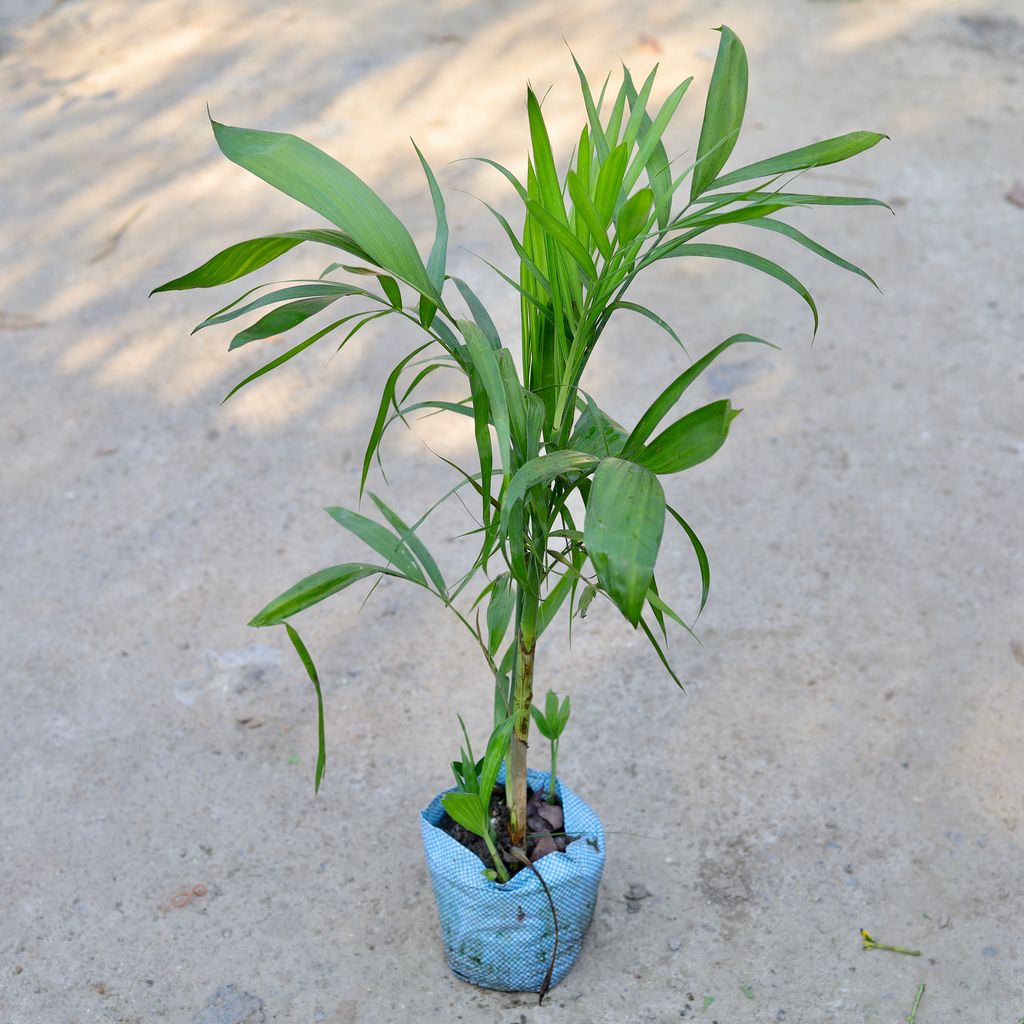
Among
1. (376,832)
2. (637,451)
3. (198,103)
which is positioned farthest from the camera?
(198,103)

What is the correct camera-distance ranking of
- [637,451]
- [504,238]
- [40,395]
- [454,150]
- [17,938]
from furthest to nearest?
[454,150] < [504,238] < [40,395] < [17,938] < [637,451]

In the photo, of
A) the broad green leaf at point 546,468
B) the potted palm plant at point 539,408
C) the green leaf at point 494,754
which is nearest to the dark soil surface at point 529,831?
the potted palm plant at point 539,408

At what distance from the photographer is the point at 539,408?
1.15m

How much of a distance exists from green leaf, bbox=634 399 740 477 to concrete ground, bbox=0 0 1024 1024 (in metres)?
A: 0.76

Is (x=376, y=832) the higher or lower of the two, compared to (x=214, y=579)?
lower

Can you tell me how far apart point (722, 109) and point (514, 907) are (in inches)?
34.5

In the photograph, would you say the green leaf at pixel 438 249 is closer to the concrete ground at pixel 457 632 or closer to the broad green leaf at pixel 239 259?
the broad green leaf at pixel 239 259

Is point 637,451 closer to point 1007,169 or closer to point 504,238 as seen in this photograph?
point 504,238

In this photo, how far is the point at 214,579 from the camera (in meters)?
2.14

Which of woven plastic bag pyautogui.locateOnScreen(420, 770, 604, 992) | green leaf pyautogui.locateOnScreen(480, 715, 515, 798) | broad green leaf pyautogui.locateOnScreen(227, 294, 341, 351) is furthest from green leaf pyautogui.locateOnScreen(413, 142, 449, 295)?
woven plastic bag pyautogui.locateOnScreen(420, 770, 604, 992)

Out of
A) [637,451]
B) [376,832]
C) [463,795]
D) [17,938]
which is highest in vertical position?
[637,451]

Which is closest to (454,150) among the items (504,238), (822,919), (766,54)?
(504,238)

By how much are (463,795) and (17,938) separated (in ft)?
2.23

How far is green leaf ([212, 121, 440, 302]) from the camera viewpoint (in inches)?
39.0
